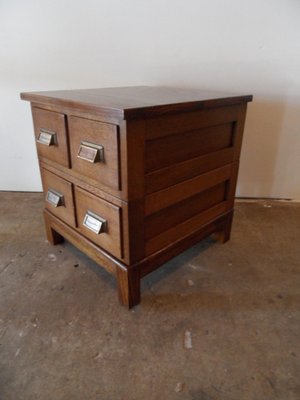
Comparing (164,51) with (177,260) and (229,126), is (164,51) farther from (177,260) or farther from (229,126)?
(177,260)

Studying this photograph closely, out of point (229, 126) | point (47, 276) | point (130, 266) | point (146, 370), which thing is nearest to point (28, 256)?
point (47, 276)

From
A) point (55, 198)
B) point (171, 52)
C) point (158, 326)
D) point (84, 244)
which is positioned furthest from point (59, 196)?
point (171, 52)

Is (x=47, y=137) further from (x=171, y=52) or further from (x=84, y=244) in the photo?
(x=171, y=52)

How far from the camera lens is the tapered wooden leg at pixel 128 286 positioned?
2.76 feet

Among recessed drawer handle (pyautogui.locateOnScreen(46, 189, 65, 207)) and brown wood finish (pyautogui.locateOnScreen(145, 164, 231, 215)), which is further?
recessed drawer handle (pyautogui.locateOnScreen(46, 189, 65, 207))

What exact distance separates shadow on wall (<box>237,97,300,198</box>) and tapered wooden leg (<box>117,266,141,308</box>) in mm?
936

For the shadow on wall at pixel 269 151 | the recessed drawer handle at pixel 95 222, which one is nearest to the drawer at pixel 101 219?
the recessed drawer handle at pixel 95 222

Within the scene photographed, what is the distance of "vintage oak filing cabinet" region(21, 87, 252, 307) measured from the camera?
0.72m

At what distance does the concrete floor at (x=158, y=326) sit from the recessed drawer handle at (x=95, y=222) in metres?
0.24

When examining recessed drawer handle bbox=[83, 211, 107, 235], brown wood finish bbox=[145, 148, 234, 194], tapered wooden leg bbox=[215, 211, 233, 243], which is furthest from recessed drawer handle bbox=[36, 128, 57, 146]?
tapered wooden leg bbox=[215, 211, 233, 243]

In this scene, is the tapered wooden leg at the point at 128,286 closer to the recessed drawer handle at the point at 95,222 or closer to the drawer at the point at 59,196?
the recessed drawer handle at the point at 95,222

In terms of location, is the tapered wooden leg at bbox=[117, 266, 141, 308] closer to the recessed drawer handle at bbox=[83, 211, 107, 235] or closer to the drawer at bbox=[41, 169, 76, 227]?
the recessed drawer handle at bbox=[83, 211, 107, 235]

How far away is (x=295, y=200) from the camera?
1.57 m

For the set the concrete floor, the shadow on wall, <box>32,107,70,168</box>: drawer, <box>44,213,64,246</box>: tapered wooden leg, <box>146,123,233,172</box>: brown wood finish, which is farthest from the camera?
the shadow on wall
